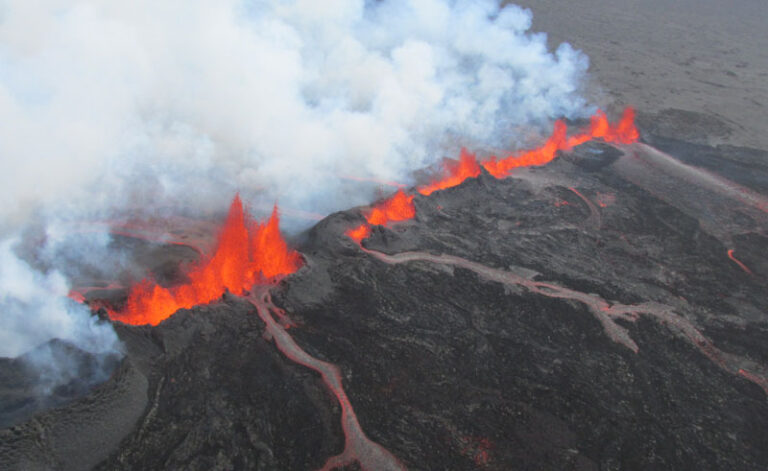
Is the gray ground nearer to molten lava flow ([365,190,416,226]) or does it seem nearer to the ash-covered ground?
the ash-covered ground

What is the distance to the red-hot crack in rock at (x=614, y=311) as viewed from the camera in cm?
1109

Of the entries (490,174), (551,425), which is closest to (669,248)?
(490,174)

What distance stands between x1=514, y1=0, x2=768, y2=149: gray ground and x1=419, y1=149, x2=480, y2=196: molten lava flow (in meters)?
13.0

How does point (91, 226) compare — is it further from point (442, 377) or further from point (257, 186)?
point (442, 377)

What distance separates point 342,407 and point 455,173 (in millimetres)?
11500

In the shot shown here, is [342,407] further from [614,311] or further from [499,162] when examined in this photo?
[499,162]

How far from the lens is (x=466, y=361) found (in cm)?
1028

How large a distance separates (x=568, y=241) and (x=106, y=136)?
45.9ft

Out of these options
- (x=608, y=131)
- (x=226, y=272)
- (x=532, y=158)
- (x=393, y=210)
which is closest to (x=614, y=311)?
(x=393, y=210)

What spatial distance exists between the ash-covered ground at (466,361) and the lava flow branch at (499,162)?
0.47 meters

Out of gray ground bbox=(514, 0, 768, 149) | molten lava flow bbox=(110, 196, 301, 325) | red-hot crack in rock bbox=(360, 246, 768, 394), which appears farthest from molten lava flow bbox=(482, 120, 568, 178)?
molten lava flow bbox=(110, 196, 301, 325)

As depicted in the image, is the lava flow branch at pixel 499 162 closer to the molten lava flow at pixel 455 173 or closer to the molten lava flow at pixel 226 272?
the molten lava flow at pixel 455 173

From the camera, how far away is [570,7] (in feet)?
160

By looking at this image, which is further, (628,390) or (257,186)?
(257,186)
